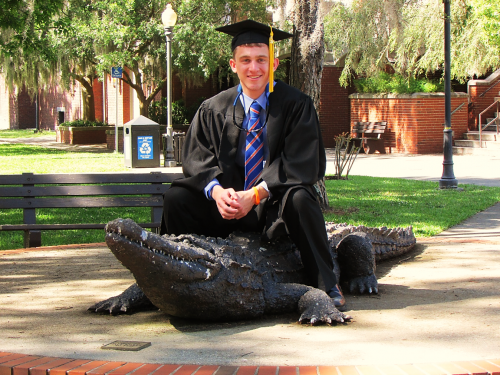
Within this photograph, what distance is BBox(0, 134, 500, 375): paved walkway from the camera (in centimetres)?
314

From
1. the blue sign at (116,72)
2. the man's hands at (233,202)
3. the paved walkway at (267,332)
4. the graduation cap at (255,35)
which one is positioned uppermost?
the blue sign at (116,72)

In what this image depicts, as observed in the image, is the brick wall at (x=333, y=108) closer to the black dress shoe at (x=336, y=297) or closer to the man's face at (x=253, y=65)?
the man's face at (x=253, y=65)

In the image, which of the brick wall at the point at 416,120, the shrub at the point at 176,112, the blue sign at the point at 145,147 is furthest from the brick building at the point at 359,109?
the blue sign at the point at 145,147

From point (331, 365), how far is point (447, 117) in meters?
11.1

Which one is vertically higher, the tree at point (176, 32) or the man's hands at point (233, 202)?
the tree at point (176, 32)

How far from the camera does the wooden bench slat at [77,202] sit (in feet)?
23.8

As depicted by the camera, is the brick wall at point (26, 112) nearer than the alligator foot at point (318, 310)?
No

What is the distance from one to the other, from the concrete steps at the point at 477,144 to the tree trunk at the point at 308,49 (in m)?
12.8

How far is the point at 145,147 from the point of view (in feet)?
60.3

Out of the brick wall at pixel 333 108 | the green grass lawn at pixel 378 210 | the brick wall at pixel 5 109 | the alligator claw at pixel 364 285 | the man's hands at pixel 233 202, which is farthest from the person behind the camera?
the brick wall at pixel 5 109

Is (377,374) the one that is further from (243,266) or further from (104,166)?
(104,166)

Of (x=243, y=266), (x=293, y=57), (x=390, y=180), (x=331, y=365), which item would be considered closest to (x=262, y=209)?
(x=243, y=266)

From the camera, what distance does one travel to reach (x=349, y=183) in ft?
44.5

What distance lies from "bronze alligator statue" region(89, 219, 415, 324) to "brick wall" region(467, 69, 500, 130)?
2119 cm
